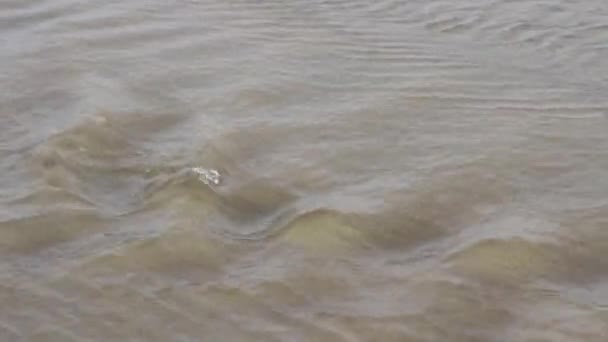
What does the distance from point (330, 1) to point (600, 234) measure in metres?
2.70

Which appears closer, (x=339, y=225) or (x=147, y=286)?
(x=147, y=286)

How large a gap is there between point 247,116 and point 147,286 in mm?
1282

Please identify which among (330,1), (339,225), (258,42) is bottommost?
(339,225)

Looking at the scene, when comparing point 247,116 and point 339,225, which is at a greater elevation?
point 247,116

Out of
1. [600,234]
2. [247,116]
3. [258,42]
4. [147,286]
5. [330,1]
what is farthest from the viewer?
[330,1]

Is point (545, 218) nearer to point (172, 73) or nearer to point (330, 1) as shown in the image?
point (172, 73)

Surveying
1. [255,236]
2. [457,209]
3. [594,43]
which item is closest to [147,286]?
[255,236]

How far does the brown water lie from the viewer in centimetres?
271

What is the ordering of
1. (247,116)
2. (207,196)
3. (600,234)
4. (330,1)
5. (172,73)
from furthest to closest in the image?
(330,1) → (172,73) → (247,116) → (207,196) → (600,234)

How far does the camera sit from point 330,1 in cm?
531

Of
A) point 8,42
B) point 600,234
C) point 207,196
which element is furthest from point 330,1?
point 600,234

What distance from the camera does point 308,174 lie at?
3459 millimetres

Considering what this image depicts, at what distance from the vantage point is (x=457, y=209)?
3188 millimetres

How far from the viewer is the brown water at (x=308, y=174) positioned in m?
2.71
